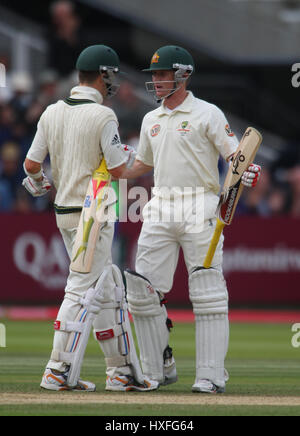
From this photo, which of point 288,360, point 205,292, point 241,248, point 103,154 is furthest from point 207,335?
point 241,248

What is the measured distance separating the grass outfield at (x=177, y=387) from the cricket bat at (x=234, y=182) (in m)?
0.90

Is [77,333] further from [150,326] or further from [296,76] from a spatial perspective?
[296,76]

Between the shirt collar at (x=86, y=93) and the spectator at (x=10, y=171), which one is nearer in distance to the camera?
the shirt collar at (x=86, y=93)

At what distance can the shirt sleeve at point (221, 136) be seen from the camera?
644cm

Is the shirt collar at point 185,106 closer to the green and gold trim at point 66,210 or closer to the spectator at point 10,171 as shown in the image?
the green and gold trim at point 66,210

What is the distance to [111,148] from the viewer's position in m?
6.26

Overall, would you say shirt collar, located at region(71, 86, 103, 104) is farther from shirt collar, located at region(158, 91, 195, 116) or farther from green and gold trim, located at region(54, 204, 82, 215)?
green and gold trim, located at region(54, 204, 82, 215)

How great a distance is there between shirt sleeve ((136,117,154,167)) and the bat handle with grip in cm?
76

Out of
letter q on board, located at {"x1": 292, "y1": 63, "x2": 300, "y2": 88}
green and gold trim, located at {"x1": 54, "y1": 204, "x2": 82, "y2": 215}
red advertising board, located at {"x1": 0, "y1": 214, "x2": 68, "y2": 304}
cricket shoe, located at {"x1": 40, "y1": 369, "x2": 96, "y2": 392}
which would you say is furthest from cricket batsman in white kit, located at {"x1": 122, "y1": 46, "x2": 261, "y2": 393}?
letter q on board, located at {"x1": 292, "y1": 63, "x2": 300, "y2": 88}

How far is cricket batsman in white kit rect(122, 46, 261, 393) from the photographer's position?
6.45m

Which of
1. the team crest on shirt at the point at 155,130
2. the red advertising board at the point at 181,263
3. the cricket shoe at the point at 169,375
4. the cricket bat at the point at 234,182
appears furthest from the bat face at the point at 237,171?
the red advertising board at the point at 181,263

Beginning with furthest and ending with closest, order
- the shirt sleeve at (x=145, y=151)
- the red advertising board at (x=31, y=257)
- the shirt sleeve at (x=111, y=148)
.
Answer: the red advertising board at (x=31, y=257), the shirt sleeve at (x=145, y=151), the shirt sleeve at (x=111, y=148)

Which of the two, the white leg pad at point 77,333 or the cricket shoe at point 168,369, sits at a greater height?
the white leg pad at point 77,333

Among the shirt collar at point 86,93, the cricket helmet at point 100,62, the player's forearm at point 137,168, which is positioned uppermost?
the cricket helmet at point 100,62
